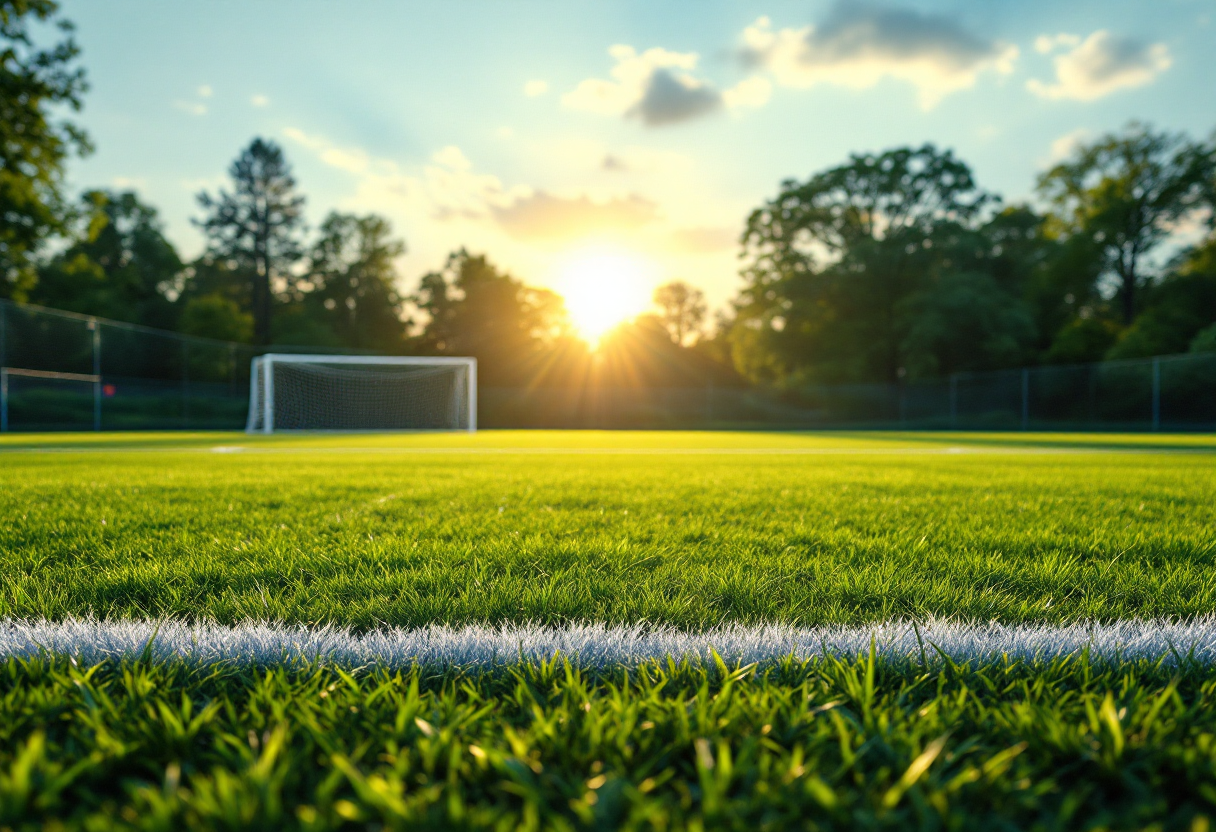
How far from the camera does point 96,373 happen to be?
63.2 feet

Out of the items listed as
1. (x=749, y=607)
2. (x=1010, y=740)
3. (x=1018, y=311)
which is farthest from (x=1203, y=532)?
(x=1018, y=311)

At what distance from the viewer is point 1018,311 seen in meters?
28.6

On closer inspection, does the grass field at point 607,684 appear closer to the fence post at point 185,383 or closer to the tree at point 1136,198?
the fence post at point 185,383

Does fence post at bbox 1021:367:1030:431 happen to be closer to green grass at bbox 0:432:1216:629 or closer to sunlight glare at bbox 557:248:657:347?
sunlight glare at bbox 557:248:657:347

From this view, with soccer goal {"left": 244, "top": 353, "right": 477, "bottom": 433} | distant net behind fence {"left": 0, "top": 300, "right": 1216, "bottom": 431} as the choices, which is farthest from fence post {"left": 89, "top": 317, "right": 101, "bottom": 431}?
soccer goal {"left": 244, "top": 353, "right": 477, "bottom": 433}

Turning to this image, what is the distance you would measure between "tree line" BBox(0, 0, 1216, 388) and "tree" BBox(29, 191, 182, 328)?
0.11 meters

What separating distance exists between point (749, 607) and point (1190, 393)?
25.3 metres

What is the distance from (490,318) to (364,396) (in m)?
14.4

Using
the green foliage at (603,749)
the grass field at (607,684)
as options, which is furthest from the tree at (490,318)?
the green foliage at (603,749)

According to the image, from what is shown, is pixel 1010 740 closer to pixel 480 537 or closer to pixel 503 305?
pixel 480 537

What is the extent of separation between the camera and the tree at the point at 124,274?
33094 millimetres

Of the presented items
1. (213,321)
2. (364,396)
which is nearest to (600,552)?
(364,396)

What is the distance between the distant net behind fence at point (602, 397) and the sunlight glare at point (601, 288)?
5799 mm

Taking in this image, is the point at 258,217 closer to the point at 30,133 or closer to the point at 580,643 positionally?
the point at 30,133
